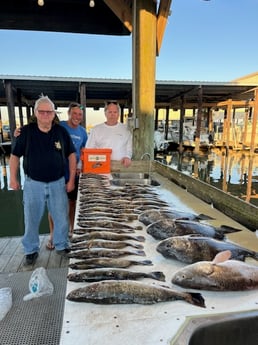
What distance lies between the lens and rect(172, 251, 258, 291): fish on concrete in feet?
3.66

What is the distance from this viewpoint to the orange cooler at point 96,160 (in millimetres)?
3699

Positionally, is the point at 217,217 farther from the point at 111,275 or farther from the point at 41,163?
the point at 41,163

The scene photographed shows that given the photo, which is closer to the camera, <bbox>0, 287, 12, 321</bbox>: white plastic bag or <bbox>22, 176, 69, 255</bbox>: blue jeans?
<bbox>0, 287, 12, 321</bbox>: white plastic bag

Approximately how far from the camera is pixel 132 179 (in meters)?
3.73

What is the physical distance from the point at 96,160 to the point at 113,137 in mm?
447

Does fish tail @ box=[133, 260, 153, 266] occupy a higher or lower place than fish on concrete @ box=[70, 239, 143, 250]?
lower

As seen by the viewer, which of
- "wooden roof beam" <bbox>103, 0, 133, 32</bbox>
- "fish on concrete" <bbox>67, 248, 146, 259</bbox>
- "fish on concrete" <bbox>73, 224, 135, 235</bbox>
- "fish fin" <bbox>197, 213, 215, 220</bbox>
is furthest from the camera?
"wooden roof beam" <bbox>103, 0, 133, 32</bbox>

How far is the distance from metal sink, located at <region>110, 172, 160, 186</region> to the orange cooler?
186 mm

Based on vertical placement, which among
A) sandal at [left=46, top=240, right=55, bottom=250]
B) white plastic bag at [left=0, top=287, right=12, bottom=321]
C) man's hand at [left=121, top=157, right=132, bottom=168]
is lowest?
sandal at [left=46, top=240, right=55, bottom=250]

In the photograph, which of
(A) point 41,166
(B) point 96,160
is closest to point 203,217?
(A) point 41,166

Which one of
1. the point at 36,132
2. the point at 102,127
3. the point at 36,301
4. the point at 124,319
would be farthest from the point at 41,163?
the point at 124,319

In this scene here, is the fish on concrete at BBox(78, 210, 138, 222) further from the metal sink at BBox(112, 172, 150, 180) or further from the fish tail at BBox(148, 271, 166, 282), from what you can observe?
the metal sink at BBox(112, 172, 150, 180)

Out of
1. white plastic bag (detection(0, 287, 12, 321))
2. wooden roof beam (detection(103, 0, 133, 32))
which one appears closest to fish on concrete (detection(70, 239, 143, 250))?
white plastic bag (detection(0, 287, 12, 321))

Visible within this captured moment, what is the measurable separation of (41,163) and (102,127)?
152cm
